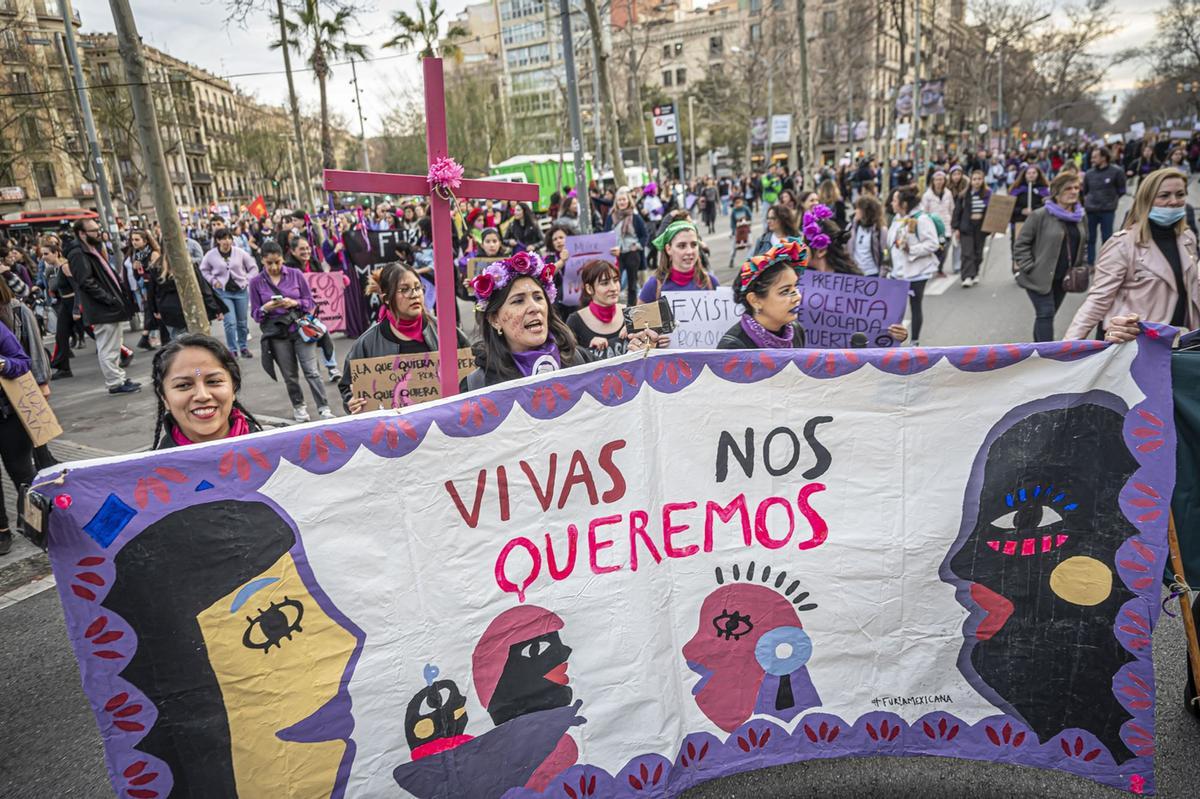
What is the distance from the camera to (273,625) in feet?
6.91

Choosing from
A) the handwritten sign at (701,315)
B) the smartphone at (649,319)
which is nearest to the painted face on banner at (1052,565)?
the smartphone at (649,319)

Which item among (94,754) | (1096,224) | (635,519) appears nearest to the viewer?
(635,519)

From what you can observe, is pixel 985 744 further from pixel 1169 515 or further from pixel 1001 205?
pixel 1001 205

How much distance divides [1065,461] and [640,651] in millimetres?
1523

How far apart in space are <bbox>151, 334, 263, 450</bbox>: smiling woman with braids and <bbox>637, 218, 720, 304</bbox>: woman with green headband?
3.50 meters

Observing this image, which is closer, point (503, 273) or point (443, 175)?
point (443, 175)

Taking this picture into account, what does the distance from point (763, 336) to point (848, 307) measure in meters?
1.67

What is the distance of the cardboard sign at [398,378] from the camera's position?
13.2 ft

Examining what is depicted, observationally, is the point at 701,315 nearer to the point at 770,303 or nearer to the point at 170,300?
the point at 770,303

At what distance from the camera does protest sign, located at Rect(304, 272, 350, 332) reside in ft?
30.8

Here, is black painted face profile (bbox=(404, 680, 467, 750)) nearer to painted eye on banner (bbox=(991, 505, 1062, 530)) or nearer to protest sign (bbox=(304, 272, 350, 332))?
painted eye on banner (bbox=(991, 505, 1062, 530))

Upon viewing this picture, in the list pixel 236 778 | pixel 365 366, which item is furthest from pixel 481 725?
pixel 365 366

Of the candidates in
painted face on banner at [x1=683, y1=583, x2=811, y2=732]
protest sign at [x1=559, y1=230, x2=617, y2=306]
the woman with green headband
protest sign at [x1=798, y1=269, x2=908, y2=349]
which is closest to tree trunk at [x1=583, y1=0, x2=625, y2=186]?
protest sign at [x1=559, y1=230, x2=617, y2=306]

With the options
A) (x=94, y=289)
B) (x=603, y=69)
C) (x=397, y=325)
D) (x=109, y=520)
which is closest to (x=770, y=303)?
(x=397, y=325)
